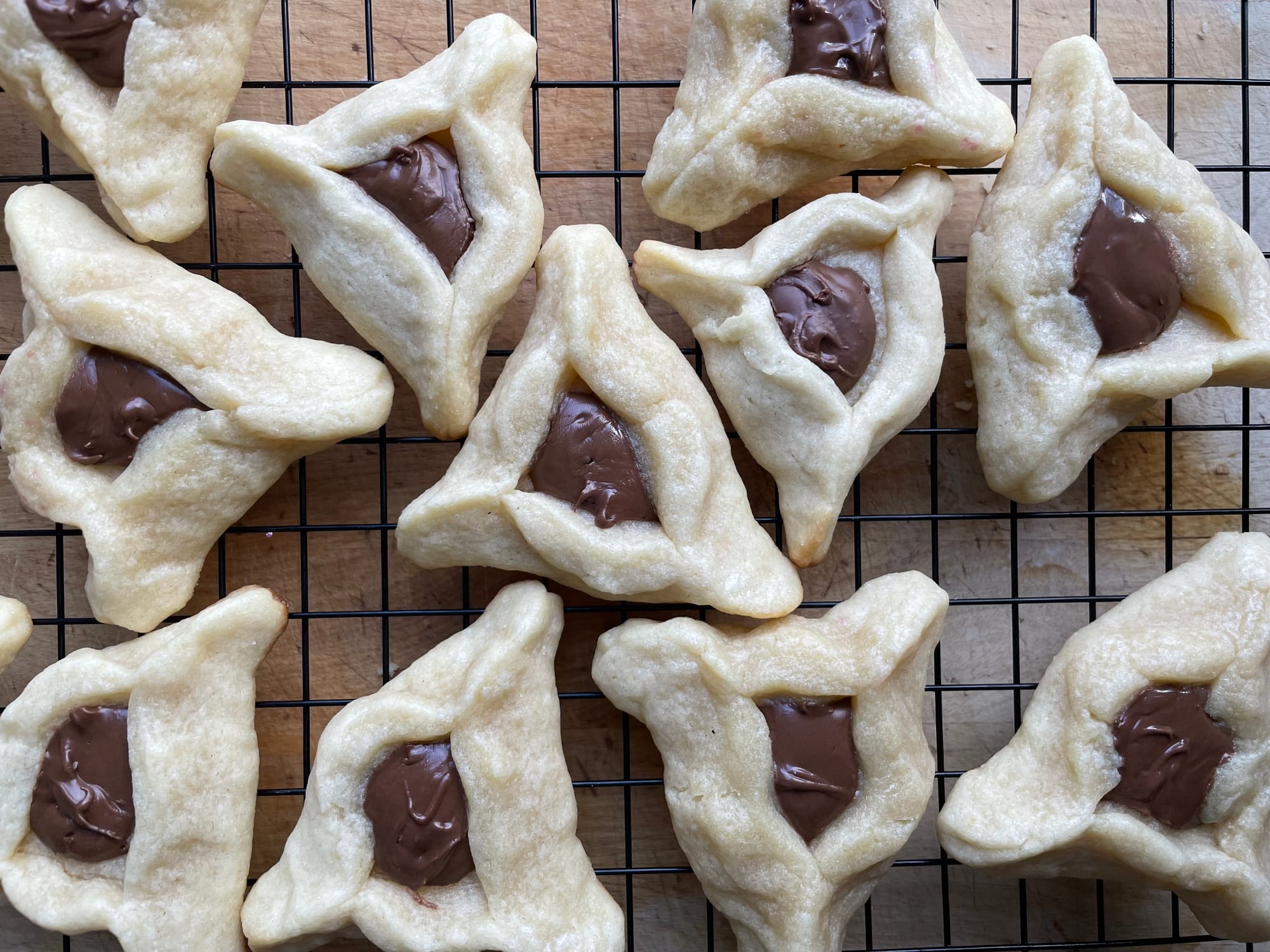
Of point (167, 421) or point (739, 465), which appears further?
point (739, 465)

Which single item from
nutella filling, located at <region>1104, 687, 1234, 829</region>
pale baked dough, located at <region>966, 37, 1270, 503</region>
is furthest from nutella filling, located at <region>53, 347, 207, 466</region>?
nutella filling, located at <region>1104, 687, 1234, 829</region>

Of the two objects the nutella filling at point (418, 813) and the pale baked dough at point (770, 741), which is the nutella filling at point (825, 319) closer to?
the pale baked dough at point (770, 741)

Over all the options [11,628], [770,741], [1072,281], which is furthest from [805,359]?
[11,628]

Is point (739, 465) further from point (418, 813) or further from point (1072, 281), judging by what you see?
point (418, 813)

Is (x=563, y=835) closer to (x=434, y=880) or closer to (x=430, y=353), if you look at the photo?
(x=434, y=880)

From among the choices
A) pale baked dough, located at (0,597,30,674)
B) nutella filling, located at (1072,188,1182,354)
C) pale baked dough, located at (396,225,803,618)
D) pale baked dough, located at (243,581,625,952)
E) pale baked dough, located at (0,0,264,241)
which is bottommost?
pale baked dough, located at (243,581,625,952)

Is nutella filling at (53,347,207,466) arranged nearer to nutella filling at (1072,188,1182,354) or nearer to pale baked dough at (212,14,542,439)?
pale baked dough at (212,14,542,439)

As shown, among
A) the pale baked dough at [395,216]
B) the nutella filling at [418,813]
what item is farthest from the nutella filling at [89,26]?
the nutella filling at [418,813]
